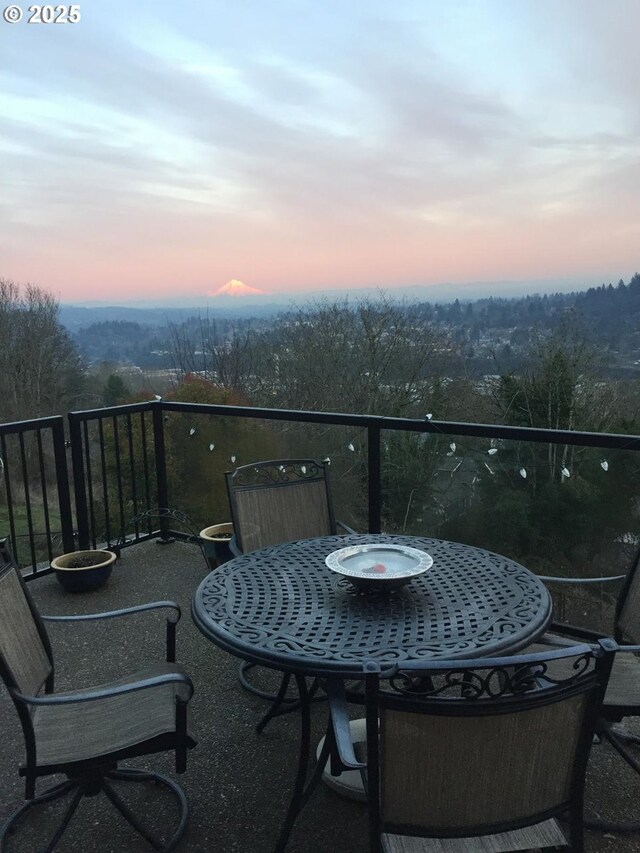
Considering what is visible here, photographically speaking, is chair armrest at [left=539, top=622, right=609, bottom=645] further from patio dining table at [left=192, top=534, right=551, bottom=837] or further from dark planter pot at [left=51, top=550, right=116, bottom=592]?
dark planter pot at [left=51, top=550, right=116, bottom=592]

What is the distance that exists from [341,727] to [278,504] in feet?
4.93

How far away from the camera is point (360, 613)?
1.81 meters

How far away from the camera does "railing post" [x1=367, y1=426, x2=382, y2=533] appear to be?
3.59 metres

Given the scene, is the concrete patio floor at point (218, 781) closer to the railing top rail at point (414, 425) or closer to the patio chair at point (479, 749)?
the patio chair at point (479, 749)

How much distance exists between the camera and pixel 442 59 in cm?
709

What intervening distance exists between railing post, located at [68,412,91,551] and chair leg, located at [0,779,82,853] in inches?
89.4

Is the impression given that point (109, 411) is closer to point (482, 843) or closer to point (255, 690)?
point (255, 690)

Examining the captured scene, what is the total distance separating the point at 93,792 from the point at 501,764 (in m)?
1.31

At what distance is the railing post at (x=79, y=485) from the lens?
13.0 ft

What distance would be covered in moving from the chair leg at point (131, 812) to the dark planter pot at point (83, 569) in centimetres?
176

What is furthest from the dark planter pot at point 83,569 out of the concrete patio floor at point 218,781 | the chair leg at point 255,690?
the chair leg at point 255,690

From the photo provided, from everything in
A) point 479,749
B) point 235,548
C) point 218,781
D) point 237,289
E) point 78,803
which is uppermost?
point 237,289

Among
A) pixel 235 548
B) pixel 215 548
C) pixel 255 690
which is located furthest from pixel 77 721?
pixel 215 548

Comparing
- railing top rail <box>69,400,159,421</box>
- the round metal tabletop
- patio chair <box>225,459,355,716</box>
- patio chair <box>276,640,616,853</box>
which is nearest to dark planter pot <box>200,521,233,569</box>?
patio chair <box>225,459,355,716</box>
